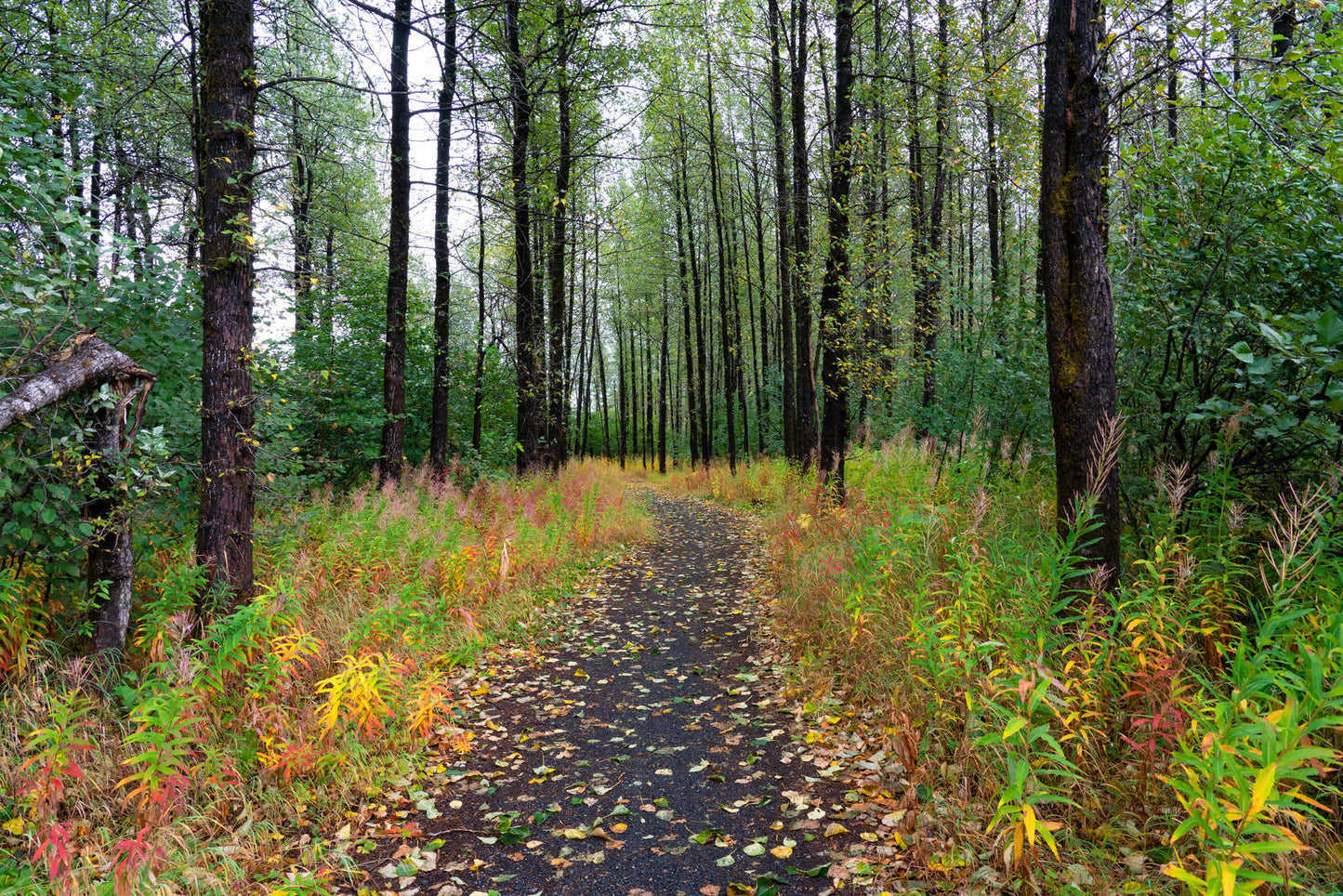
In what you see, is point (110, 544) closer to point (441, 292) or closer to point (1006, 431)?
point (441, 292)

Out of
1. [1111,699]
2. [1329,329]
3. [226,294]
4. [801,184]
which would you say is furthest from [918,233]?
[226,294]

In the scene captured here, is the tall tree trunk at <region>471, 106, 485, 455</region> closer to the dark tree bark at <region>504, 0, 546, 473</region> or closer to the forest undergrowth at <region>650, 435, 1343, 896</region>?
the dark tree bark at <region>504, 0, 546, 473</region>

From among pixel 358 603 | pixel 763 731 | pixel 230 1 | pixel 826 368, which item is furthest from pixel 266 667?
pixel 826 368

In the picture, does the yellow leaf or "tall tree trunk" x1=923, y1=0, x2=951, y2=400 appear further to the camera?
"tall tree trunk" x1=923, y1=0, x2=951, y2=400

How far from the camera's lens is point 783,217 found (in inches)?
582

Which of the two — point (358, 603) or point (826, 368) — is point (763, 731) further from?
point (826, 368)

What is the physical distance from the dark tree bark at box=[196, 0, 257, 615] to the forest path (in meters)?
2.30

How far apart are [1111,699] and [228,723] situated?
514 cm

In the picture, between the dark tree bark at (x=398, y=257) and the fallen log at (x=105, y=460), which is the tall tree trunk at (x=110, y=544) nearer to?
the fallen log at (x=105, y=460)

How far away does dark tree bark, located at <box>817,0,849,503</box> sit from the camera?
9227 mm

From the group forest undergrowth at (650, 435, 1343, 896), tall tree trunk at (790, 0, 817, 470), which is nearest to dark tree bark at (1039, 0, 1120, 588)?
forest undergrowth at (650, 435, 1343, 896)

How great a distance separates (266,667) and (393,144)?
28.1 ft

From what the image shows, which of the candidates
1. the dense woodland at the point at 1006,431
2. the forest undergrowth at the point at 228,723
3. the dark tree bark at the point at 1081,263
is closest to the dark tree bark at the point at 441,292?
the dense woodland at the point at 1006,431

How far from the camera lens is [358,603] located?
560cm
